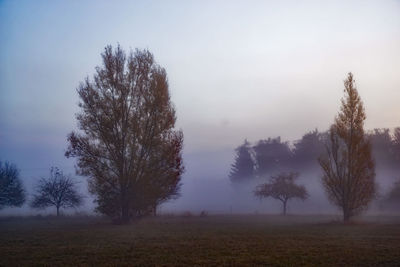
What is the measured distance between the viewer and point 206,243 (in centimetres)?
1436

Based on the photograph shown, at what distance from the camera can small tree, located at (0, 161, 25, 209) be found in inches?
1639

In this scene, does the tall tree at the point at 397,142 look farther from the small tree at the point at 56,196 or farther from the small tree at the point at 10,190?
the small tree at the point at 10,190

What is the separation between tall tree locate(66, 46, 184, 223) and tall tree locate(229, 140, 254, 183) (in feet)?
172

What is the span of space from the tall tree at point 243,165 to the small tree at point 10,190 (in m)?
47.8

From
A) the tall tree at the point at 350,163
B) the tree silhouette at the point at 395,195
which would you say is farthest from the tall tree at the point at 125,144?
the tree silhouette at the point at 395,195

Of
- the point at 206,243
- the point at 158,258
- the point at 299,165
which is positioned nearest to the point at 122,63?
the point at 206,243

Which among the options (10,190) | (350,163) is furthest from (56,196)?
(350,163)

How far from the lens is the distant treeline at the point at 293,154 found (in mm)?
62594

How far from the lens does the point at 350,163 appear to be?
29.3m

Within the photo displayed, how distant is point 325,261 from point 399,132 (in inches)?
2405

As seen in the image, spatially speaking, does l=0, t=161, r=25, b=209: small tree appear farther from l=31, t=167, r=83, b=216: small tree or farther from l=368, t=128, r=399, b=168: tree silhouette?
l=368, t=128, r=399, b=168: tree silhouette

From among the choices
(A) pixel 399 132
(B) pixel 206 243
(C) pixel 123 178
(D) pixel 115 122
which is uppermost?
(A) pixel 399 132

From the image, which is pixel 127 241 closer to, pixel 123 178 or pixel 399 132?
pixel 123 178

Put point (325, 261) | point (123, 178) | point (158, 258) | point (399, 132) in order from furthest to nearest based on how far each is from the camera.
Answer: point (399, 132), point (123, 178), point (158, 258), point (325, 261)
